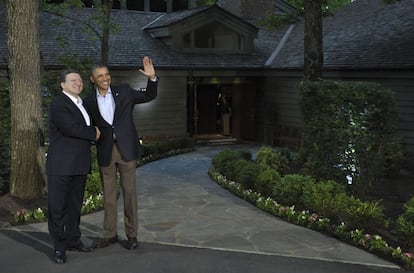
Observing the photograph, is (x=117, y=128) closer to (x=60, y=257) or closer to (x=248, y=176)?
(x=60, y=257)

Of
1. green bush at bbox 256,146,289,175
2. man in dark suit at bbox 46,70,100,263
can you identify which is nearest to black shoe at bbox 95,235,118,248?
man in dark suit at bbox 46,70,100,263

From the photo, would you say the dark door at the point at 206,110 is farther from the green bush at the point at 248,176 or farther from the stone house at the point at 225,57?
the green bush at the point at 248,176

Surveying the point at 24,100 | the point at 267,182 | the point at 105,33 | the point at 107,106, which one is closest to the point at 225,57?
the point at 105,33

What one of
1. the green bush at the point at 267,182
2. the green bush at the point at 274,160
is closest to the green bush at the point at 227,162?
the green bush at the point at 274,160

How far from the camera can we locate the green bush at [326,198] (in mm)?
7500

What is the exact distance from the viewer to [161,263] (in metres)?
5.73

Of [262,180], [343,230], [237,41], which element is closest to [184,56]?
[237,41]

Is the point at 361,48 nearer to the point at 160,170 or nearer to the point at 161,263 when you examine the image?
the point at 160,170

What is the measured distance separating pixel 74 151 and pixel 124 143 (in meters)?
0.58

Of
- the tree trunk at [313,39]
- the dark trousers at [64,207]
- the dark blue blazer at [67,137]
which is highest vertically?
the tree trunk at [313,39]

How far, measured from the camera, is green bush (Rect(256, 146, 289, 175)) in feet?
38.4

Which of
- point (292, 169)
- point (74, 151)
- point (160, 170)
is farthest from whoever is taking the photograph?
point (160, 170)

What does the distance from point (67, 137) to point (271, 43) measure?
18664 mm

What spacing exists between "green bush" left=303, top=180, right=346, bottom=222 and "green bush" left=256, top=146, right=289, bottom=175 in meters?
3.36
